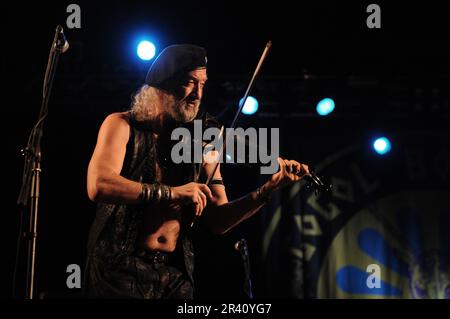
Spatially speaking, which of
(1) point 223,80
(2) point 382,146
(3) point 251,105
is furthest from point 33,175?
(2) point 382,146

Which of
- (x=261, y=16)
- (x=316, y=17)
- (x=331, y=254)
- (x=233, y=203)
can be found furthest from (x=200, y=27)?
(x=233, y=203)

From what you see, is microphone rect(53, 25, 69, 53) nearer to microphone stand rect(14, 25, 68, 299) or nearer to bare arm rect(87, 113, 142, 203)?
microphone stand rect(14, 25, 68, 299)

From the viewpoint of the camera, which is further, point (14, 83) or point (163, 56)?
point (14, 83)

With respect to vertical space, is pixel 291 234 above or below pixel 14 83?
below

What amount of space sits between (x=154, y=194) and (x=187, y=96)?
2.44ft

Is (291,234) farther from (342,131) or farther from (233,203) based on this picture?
(233,203)

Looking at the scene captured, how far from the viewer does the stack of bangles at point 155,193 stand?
2.86 metres

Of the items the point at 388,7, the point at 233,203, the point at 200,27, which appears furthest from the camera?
the point at 200,27

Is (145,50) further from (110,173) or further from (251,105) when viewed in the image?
(110,173)

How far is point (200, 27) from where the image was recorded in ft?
22.6

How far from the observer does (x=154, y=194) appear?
2881mm

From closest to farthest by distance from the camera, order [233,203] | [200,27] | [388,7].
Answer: [233,203]
[388,7]
[200,27]

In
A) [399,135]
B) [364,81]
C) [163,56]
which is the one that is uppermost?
[364,81]

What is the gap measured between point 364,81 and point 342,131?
0.70m
